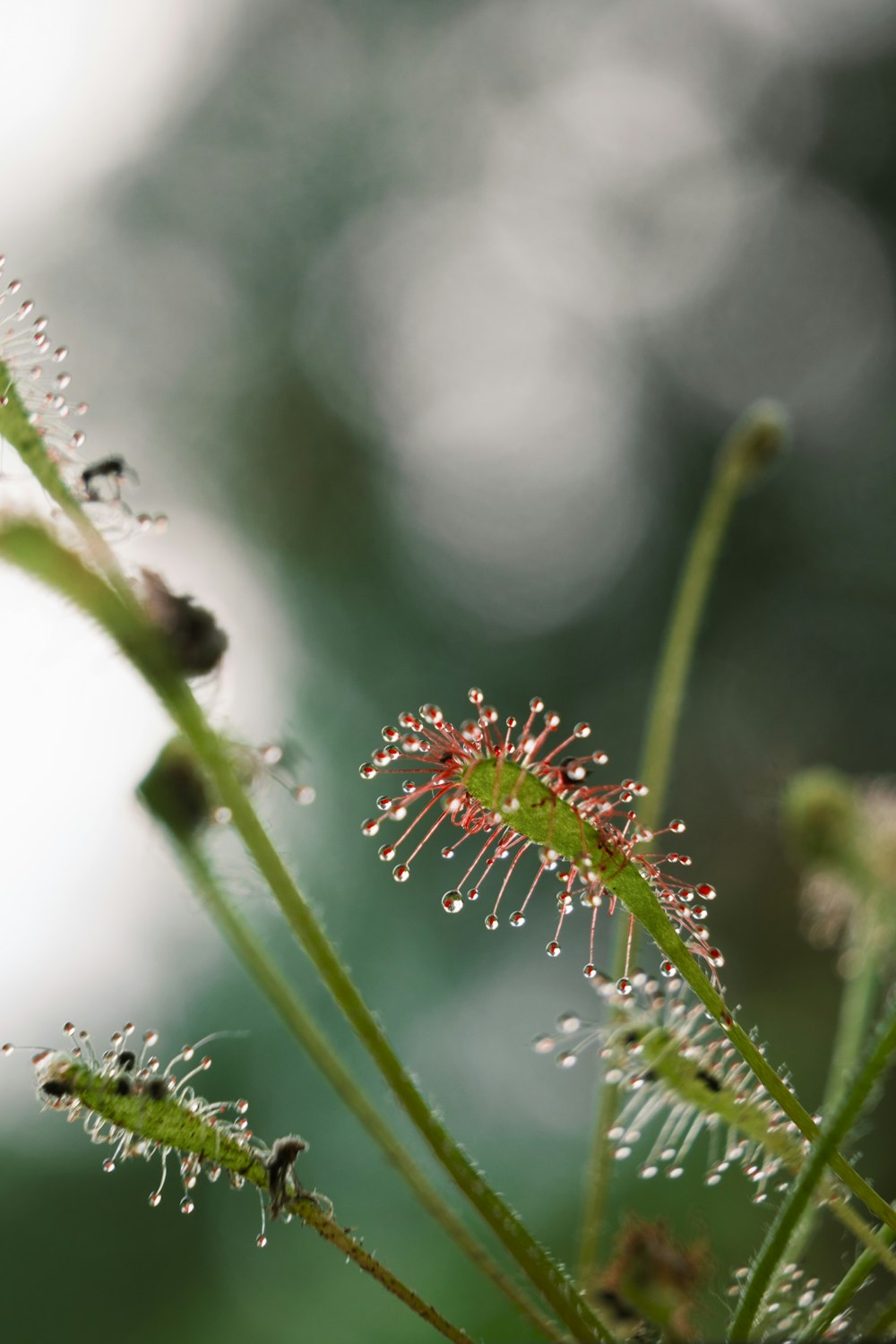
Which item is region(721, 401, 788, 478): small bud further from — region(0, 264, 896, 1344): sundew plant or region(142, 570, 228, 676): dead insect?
region(142, 570, 228, 676): dead insect

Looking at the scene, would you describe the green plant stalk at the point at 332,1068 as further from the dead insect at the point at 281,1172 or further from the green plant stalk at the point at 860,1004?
the green plant stalk at the point at 860,1004

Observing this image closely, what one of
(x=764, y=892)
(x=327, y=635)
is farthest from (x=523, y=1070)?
(x=327, y=635)

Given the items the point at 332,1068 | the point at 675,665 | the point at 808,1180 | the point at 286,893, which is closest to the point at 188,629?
the point at 286,893

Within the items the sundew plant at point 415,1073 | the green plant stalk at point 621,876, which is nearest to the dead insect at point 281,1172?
the sundew plant at point 415,1073

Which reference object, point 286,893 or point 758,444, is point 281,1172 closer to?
point 286,893

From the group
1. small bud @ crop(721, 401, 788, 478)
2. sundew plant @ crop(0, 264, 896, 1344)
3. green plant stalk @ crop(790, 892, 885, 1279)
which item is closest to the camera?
sundew plant @ crop(0, 264, 896, 1344)

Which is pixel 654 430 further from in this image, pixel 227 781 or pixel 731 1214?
pixel 227 781

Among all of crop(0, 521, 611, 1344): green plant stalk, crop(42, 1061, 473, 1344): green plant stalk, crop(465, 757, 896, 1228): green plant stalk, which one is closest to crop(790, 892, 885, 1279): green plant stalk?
crop(465, 757, 896, 1228): green plant stalk
